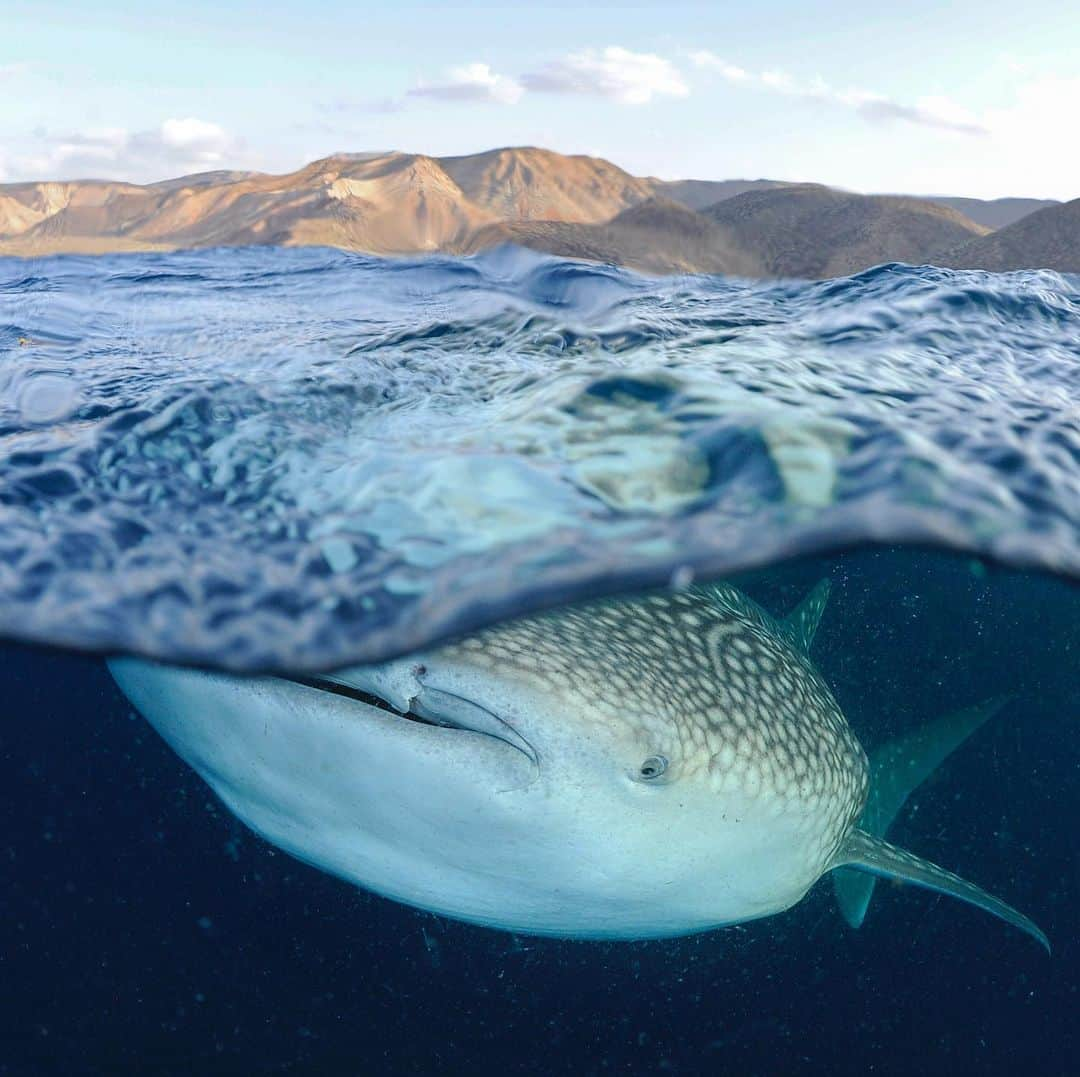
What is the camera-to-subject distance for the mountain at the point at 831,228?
702cm

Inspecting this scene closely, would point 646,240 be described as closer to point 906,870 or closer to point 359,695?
point 906,870

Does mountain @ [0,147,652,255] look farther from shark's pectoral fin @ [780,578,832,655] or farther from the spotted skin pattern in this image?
the spotted skin pattern

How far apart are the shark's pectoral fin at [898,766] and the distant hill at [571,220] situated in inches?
144

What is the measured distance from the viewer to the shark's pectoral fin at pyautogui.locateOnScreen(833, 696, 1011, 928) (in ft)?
13.9

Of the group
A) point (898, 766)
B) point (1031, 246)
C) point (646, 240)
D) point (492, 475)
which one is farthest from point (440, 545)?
point (1031, 246)

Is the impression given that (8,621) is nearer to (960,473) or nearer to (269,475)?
(269,475)

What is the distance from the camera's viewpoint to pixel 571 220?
305 inches

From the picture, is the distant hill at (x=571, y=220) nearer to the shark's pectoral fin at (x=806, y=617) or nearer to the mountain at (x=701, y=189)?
the mountain at (x=701, y=189)

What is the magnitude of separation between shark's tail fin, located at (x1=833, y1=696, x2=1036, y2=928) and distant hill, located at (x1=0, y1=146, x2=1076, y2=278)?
144 inches

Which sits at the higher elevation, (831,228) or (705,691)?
(831,228)

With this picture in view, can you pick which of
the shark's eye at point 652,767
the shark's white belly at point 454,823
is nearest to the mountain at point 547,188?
the shark's white belly at point 454,823

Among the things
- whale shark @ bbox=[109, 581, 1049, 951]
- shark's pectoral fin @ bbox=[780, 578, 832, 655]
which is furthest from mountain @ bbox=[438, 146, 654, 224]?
whale shark @ bbox=[109, 581, 1049, 951]

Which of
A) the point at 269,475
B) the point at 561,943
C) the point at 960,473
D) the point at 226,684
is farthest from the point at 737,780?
the point at 561,943

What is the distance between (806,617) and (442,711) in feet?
10.8
